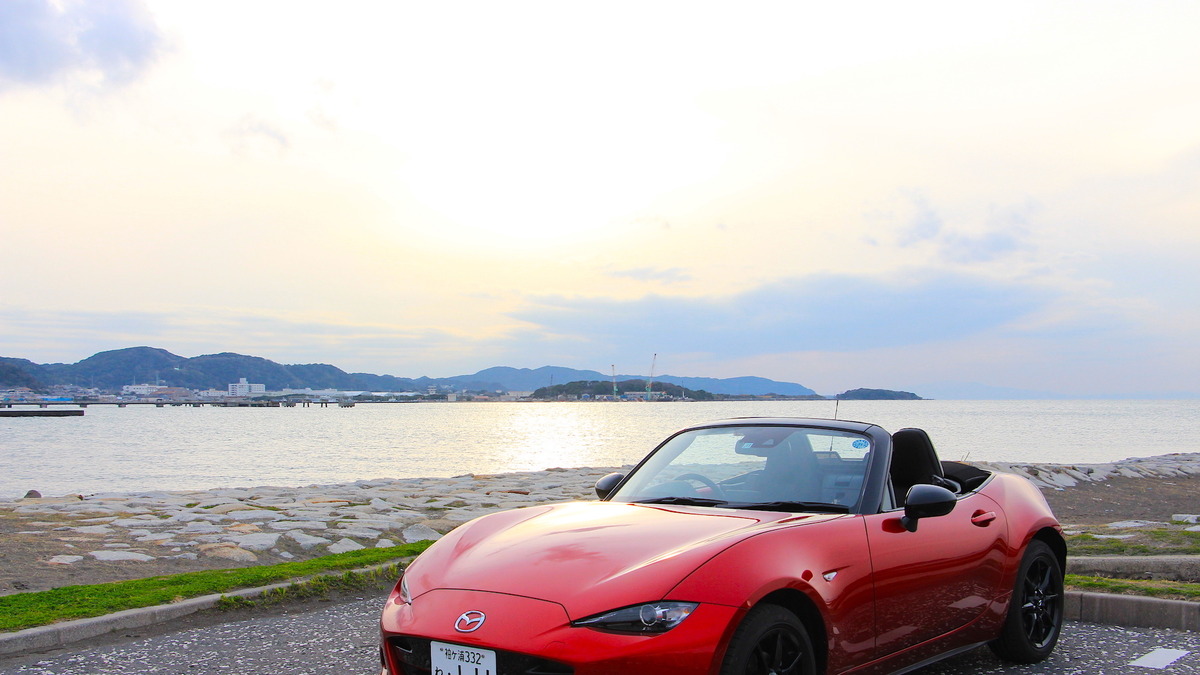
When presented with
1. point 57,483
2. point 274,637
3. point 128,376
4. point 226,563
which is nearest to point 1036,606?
point 274,637

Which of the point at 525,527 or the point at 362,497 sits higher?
the point at 525,527

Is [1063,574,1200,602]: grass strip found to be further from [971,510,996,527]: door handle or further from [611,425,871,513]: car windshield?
[611,425,871,513]: car windshield

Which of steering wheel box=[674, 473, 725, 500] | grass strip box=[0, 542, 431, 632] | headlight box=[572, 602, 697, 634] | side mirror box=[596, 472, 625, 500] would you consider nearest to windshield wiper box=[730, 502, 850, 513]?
steering wheel box=[674, 473, 725, 500]

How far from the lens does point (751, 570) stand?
336cm

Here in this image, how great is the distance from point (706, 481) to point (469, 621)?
1.77 metres

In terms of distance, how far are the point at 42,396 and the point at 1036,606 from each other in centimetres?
19614

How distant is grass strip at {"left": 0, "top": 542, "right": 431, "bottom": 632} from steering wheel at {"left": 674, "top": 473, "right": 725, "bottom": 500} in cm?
392

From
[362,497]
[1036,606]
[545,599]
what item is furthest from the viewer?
[362,497]

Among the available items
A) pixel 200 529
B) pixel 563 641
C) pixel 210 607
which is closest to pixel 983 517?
pixel 563 641

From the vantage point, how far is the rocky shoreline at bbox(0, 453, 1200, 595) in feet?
25.6

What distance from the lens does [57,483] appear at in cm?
3306

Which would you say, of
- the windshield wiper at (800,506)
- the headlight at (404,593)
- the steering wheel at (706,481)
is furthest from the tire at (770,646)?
the headlight at (404,593)

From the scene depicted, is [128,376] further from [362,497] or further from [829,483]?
[829,483]

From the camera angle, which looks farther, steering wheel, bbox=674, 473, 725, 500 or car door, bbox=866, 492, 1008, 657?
steering wheel, bbox=674, 473, 725, 500
